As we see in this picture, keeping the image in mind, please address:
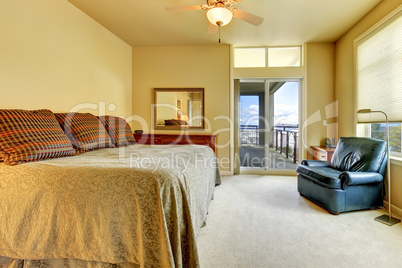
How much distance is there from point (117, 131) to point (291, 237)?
256 cm

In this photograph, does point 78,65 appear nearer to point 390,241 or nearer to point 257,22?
point 257,22

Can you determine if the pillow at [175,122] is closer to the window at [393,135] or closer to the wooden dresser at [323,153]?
the wooden dresser at [323,153]

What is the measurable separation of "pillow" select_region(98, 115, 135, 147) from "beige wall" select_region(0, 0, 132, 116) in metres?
0.49

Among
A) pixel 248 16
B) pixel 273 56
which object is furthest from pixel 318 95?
pixel 248 16

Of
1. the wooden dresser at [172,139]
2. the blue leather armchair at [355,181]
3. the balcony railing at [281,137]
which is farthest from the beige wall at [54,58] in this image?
the blue leather armchair at [355,181]

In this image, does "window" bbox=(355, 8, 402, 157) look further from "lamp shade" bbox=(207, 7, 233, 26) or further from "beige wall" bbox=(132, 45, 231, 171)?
"beige wall" bbox=(132, 45, 231, 171)

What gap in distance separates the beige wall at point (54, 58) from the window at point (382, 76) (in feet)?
14.0

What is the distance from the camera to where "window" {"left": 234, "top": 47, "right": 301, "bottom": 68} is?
157 inches

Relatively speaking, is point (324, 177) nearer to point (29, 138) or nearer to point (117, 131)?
point (117, 131)

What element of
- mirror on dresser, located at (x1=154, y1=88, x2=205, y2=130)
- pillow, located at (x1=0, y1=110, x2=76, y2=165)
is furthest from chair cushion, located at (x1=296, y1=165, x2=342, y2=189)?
pillow, located at (x1=0, y1=110, x2=76, y2=165)

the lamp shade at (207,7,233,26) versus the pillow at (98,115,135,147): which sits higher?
the lamp shade at (207,7,233,26)

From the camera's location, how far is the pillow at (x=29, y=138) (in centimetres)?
142

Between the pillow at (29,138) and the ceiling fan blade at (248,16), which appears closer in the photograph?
the pillow at (29,138)

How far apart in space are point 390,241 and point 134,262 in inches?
88.3
